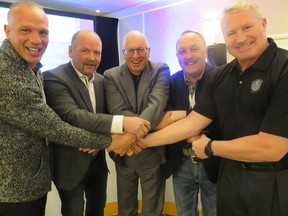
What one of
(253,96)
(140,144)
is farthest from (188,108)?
(253,96)

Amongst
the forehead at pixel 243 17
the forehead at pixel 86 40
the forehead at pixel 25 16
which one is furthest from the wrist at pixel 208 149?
the forehead at pixel 25 16

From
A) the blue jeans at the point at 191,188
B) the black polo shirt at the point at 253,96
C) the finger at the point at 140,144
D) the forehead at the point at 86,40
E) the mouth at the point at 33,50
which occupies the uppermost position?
the forehead at the point at 86,40

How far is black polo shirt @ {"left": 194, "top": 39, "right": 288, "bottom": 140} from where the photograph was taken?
4.38 ft

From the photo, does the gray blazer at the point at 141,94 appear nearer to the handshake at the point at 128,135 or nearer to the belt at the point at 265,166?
the handshake at the point at 128,135

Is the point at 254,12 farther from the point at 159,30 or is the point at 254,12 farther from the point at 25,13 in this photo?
the point at 159,30

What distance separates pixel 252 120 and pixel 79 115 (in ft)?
3.46

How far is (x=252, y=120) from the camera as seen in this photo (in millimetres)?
1472

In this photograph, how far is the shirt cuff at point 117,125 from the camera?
1.83 meters

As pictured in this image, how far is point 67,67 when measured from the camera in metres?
1.96

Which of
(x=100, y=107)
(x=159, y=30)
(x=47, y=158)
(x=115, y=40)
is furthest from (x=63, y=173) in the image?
(x=115, y=40)

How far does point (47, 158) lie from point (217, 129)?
1.15 meters

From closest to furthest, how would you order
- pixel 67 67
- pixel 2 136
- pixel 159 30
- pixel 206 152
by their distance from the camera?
pixel 2 136 → pixel 206 152 → pixel 67 67 → pixel 159 30

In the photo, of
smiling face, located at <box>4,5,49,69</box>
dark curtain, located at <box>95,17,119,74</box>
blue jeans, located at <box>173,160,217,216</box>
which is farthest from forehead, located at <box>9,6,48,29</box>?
dark curtain, located at <box>95,17,119,74</box>

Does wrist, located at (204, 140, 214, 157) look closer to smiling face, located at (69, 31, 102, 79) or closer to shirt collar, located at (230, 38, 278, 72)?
shirt collar, located at (230, 38, 278, 72)
